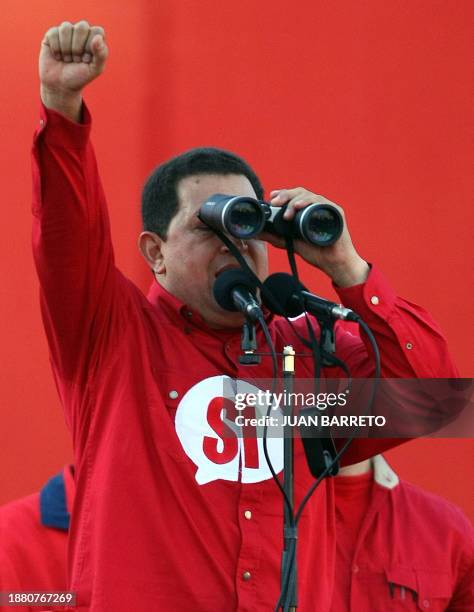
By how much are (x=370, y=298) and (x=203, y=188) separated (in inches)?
17.6

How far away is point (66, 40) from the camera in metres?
1.71

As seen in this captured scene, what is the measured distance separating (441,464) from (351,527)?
0.95 meters

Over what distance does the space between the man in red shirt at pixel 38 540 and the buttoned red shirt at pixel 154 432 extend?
0.43m

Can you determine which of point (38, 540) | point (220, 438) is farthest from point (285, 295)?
point (38, 540)

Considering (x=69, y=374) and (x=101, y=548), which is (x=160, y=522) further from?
(x=69, y=374)

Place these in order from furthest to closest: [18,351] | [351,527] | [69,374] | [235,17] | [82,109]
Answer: [235,17], [18,351], [351,527], [69,374], [82,109]

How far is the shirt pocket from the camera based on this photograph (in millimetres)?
2506

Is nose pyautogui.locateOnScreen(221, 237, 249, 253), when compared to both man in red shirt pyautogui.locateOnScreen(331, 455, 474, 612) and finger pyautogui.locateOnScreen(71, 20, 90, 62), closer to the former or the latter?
finger pyautogui.locateOnScreen(71, 20, 90, 62)

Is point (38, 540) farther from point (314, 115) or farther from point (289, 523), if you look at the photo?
point (314, 115)

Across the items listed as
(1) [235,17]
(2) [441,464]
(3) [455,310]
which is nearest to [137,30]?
(1) [235,17]

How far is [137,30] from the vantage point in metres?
3.52

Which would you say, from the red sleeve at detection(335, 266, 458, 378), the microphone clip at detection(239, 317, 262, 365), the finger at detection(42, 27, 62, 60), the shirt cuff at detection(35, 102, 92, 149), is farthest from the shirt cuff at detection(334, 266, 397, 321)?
the finger at detection(42, 27, 62, 60)

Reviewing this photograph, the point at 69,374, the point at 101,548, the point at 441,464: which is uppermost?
the point at 69,374

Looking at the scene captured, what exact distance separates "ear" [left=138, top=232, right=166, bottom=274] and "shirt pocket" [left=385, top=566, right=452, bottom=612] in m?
0.93
